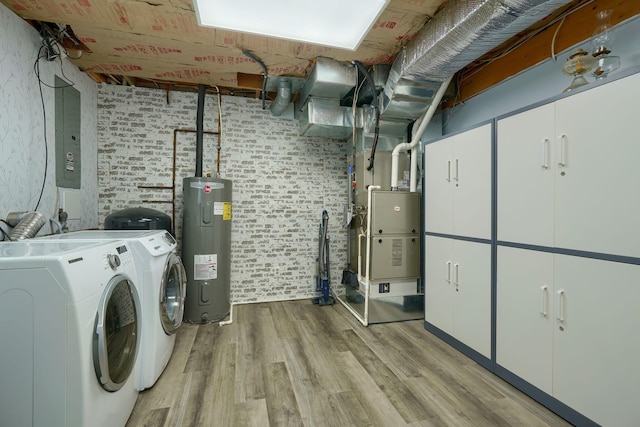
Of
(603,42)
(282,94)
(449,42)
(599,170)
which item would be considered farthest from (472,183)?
(282,94)

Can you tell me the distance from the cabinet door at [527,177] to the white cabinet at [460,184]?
0.42 feet

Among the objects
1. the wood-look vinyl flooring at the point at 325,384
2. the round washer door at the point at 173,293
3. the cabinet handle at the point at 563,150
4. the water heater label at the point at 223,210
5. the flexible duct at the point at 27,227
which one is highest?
the cabinet handle at the point at 563,150

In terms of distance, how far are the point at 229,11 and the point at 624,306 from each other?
2947 millimetres

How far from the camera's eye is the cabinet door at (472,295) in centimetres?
223

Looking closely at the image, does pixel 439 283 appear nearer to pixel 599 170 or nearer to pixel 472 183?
pixel 472 183

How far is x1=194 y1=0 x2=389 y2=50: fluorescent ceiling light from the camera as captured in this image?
76.7 inches

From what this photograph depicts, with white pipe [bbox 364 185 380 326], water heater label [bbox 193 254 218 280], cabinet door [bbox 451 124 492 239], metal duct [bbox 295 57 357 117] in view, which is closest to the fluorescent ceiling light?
metal duct [bbox 295 57 357 117]

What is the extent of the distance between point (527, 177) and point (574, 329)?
37.8 inches

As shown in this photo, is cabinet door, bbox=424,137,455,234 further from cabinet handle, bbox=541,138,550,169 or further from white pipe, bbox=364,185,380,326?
cabinet handle, bbox=541,138,550,169

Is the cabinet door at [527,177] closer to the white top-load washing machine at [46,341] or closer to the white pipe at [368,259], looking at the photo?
the white pipe at [368,259]

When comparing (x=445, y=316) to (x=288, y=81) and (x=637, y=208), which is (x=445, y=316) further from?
(x=288, y=81)

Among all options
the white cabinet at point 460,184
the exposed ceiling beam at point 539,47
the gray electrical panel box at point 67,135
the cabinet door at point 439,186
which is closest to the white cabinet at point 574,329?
the white cabinet at point 460,184

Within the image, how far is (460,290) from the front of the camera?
250 centimetres

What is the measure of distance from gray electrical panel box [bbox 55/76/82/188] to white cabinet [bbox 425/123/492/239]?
346cm
